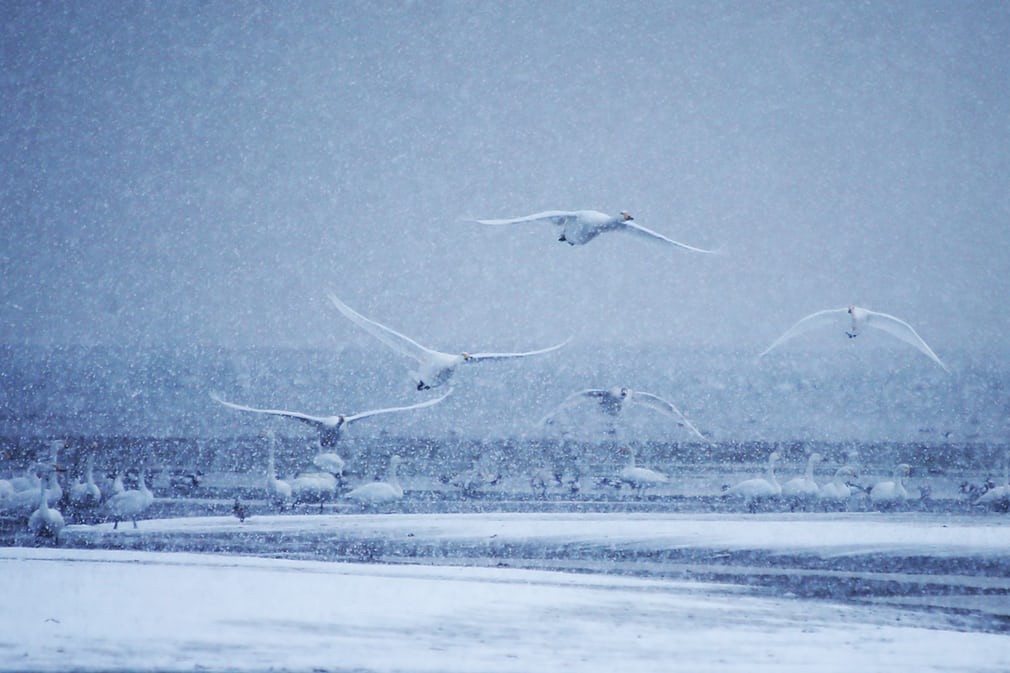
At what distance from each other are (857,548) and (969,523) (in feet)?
15.1

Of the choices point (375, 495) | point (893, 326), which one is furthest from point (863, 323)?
point (375, 495)

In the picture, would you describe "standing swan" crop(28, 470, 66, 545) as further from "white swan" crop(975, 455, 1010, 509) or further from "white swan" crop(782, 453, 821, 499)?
"white swan" crop(975, 455, 1010, 509)

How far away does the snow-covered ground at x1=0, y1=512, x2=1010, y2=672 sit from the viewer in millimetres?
9750

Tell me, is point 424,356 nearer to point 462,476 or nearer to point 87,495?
point 87,495

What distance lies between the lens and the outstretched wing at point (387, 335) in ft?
55.3

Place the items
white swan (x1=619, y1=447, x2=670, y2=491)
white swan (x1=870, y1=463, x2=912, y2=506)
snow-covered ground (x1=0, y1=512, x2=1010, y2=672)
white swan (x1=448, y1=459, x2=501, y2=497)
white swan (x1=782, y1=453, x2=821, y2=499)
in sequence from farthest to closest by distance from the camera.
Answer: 1. white swan (x1=619, y1=447, x2=670, y2=491)
2. white swan (x1=448, y1=459, x2=501, y2=497)
3. white swan (x1=782, y1=453, x2=821, y2=499)
4. white swan (x1=870, y1=463, x2=912, y2=506)
5. snow-covered ground (x1=0, y1=512, x2=1010, y2=672)

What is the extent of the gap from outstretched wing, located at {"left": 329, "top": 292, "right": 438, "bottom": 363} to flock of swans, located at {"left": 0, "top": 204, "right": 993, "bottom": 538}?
0.02 metres

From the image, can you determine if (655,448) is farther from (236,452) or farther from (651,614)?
(651,614)

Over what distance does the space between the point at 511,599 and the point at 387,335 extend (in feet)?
20.2

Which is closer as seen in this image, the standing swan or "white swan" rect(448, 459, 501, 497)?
the standing swan

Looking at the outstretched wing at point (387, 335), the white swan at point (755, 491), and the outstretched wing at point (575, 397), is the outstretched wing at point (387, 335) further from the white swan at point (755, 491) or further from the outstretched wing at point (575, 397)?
the white swan at point (755, 491)

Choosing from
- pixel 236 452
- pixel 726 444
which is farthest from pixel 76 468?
pixel 726 444

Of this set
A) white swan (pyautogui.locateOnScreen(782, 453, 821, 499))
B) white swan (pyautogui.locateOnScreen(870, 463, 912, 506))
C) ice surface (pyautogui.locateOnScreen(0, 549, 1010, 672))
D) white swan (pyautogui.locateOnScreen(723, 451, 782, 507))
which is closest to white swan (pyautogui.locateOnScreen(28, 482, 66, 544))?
ice surface (pyautogui.locateOnScreen(0, 549, 1010, 672))

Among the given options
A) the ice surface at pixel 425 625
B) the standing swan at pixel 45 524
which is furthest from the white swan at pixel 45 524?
the ice surface at pixel 425 625
